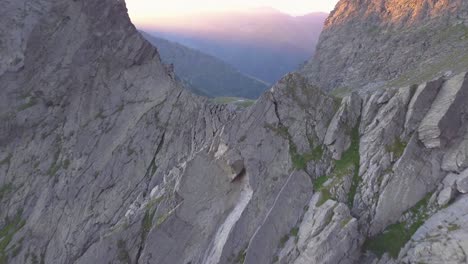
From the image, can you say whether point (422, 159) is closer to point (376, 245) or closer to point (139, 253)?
point (376, 245)

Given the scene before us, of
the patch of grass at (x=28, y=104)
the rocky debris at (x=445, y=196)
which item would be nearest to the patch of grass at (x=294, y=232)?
the rocky debris at (x=445, y=196)

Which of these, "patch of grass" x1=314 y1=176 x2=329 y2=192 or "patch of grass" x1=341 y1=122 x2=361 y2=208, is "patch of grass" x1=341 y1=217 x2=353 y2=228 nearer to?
"patch of grass" x1=341 y1=122 x2=361 y2=208

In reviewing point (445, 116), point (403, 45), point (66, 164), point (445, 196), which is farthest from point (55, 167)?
point (403, 45)

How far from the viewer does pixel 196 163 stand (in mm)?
36562

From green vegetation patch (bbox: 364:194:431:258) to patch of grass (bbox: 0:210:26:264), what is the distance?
37.5 metres

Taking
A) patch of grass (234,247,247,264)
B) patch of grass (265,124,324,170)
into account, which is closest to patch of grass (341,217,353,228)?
patch of grass (265,124,324,170)

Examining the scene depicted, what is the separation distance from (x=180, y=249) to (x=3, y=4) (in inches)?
1729

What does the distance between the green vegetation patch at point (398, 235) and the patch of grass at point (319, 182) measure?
238 inches

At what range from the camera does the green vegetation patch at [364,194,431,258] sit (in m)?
28.4

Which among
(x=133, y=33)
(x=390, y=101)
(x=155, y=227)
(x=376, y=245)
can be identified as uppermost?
(x=133, y=33)

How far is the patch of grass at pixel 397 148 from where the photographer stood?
106 feet

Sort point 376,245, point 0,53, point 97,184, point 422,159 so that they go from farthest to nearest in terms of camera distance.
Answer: point 0,53, point 97,184, point 422,159, point 376,245

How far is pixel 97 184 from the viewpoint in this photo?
147ft

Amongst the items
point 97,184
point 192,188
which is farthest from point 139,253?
point 97,184
